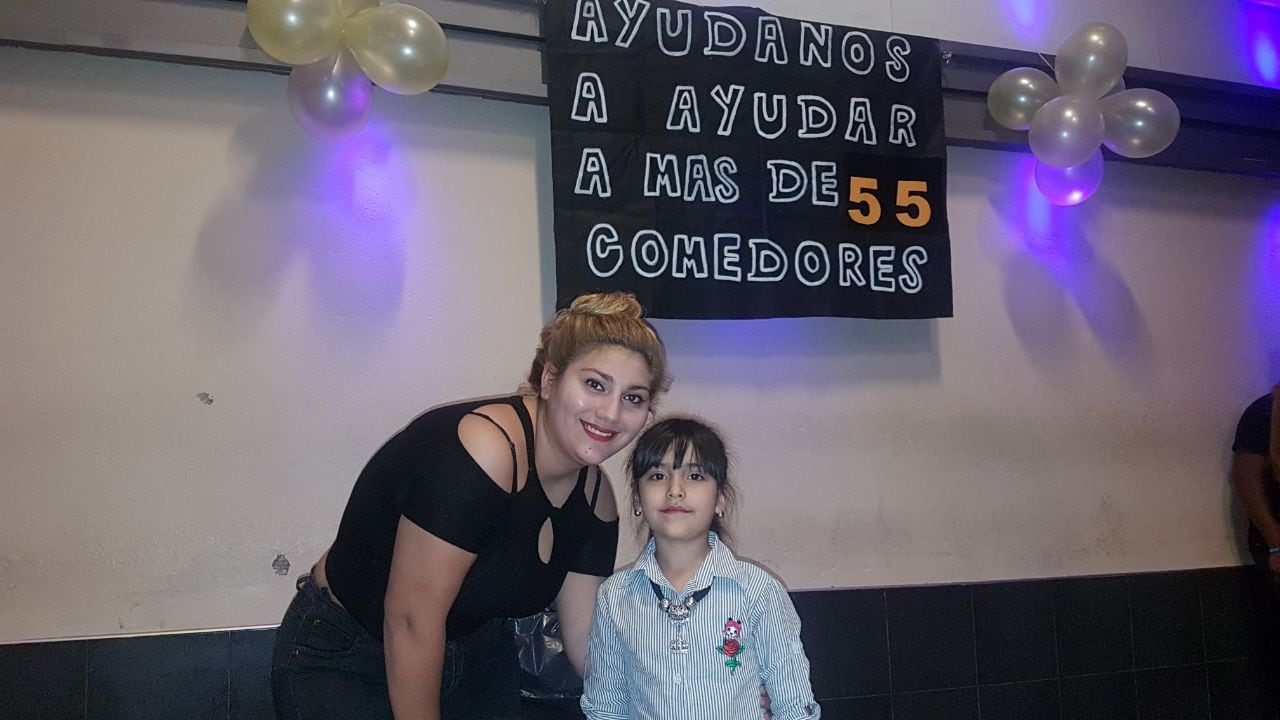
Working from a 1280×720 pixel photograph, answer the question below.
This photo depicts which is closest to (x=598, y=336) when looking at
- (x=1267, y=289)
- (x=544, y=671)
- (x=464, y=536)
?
Answer: (x=464, y=536)

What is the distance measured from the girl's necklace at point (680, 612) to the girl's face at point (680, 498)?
12 cm

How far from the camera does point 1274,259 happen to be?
4.12 meters

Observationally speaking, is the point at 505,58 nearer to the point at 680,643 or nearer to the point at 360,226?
the point at 360,226

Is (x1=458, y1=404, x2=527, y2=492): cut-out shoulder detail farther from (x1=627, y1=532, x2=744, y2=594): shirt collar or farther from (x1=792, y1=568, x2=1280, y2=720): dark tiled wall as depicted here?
(x1=792, y1=568, x2=1280, y2=720): dark tiled wall

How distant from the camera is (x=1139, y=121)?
3.19 metres

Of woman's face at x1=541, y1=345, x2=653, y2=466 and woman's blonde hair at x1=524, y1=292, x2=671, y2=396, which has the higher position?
woman's blonde hair at x1=524, y1=292, x2=671, y2=396

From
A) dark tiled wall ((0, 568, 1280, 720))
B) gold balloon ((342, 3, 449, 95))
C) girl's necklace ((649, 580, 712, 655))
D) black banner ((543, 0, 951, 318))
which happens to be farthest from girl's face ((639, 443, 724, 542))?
dark tiled wall ((0, 568, 1280, 720))

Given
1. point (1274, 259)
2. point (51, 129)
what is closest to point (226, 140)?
point (51, 129)

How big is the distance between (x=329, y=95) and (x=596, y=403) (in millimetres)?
1203

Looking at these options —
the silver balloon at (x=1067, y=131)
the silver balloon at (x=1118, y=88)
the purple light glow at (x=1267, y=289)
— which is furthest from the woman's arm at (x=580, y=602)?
the purple light glow at (x=1267, y=289)

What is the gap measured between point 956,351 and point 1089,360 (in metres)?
0.61

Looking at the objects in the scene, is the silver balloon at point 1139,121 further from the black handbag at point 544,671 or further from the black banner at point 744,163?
the black handbag at point 544,671

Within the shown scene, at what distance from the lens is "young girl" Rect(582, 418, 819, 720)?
1952mm

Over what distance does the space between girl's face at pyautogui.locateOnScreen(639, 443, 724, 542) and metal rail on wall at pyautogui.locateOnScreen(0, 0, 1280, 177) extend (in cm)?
138
